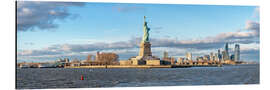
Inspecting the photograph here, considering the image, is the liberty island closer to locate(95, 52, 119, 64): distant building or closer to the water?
locate(95, 52, 119, 64): distant building

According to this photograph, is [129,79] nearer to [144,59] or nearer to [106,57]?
[106,57]

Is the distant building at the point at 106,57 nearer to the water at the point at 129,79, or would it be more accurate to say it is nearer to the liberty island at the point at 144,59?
the liberty island at the point at 144,59

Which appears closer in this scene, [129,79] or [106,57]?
[129,79]

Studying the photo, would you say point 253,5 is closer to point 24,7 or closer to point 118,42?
point 118,42

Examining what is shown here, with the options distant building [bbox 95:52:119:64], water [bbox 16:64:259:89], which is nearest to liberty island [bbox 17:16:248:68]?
distant building [bbox 95:52:119:64]

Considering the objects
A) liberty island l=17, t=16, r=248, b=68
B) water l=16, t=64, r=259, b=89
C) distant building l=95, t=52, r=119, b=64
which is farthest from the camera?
distant building l=95, t=52, r=119, b=64

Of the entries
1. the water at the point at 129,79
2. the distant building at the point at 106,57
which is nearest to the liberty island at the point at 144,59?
the distant building at the point at 106,57

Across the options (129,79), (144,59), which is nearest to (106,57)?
(129,79)

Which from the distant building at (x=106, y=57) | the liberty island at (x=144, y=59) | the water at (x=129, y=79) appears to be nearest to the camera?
the water at (x=129, y=79)

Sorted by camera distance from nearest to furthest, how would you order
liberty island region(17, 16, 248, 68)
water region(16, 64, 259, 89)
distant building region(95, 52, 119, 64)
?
water region(16, 64, 259, 89) → liberty island region(17, 16, 248, 68) → distant building region(95, 52, 119, 64)

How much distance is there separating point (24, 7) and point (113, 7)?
4967 millimetres

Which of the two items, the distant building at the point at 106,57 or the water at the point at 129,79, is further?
the distant building at the point at 106,57
